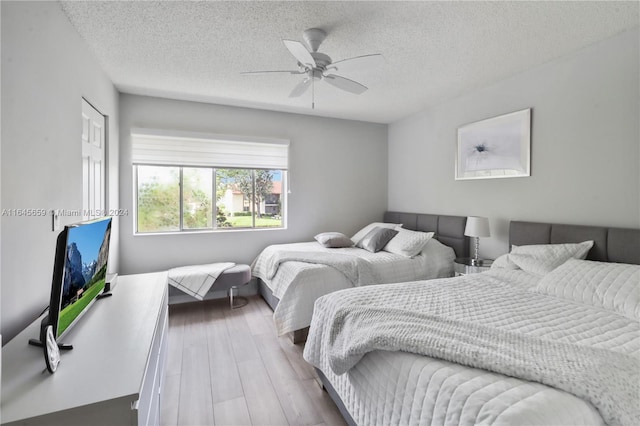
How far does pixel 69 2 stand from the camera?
73.9 inches

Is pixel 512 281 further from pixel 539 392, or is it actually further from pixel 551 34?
pixel 551 34

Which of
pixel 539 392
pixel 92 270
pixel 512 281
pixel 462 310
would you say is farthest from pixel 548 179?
pixel 92 270

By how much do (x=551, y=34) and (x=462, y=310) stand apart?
2160 millimetres

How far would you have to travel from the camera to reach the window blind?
3605 mm

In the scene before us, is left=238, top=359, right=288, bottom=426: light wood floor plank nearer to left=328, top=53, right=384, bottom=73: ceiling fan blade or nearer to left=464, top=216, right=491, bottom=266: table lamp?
left=464, top=216, right=491, bottom=266: table lamp

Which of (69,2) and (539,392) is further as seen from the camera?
(69,2)

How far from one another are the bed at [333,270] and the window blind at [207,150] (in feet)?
4.09

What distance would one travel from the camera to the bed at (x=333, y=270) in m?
2.72

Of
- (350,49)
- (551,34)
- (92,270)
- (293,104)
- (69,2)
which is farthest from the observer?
(293,104)

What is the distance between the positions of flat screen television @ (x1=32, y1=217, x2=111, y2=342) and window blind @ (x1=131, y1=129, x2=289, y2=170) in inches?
85.6

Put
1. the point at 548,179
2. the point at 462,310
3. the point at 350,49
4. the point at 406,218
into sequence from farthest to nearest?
the point at 406,218
the point at 548,179
the point at 350,49
the point at 462,310

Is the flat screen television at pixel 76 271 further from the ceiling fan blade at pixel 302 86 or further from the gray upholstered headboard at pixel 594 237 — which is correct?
the gray upholstered headboard at pixel 594 237

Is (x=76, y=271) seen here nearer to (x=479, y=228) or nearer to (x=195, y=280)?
(x=195, y=280)

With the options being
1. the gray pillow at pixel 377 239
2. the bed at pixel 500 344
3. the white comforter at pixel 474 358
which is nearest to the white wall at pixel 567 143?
the bed at pixel 500 344
